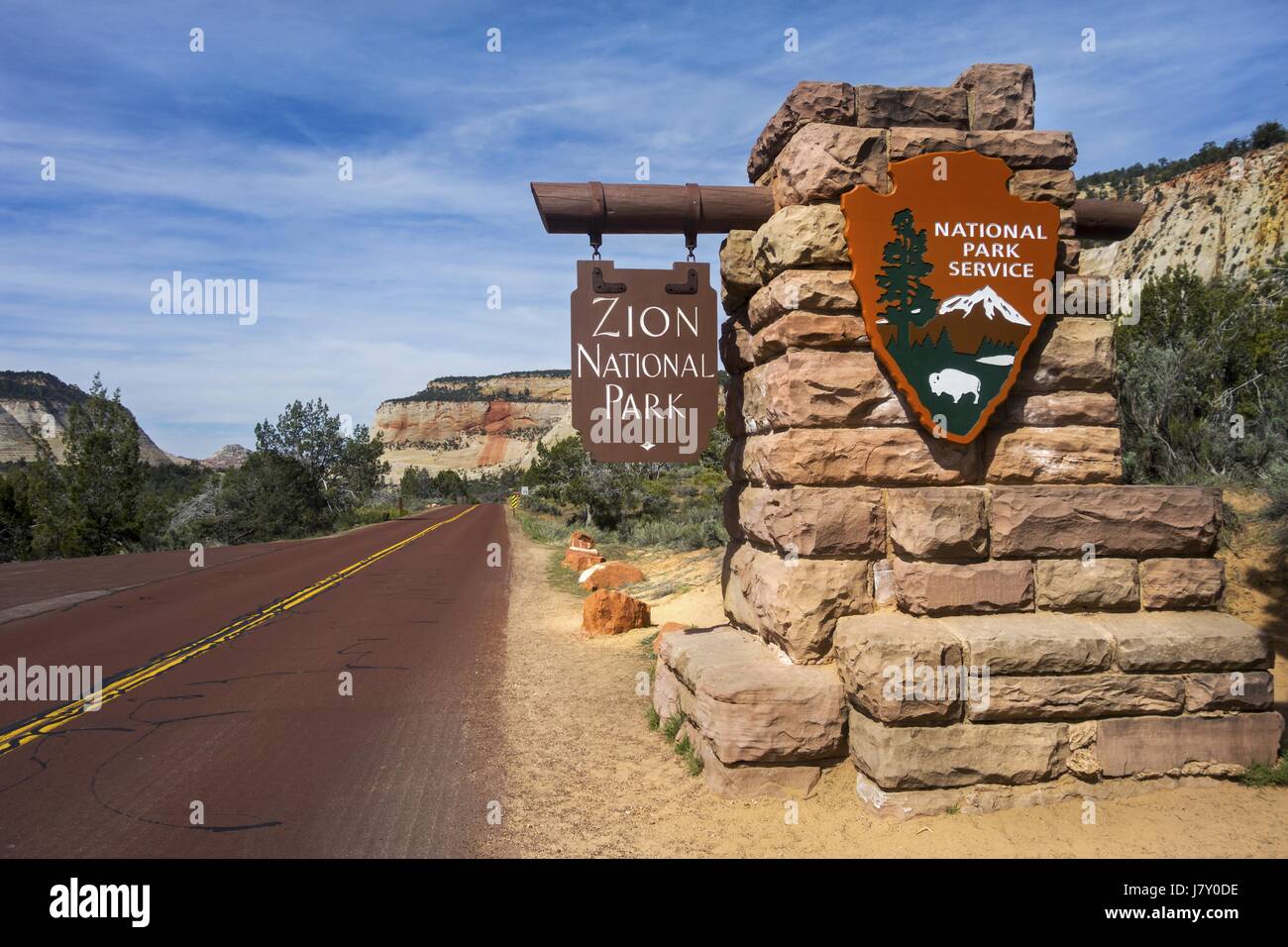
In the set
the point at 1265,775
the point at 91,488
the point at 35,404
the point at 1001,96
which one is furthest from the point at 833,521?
the point at 35,404

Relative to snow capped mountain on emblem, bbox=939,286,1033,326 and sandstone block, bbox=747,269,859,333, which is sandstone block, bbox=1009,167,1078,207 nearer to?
snow capped mountain on emblem, bbox=939,286,1033,326

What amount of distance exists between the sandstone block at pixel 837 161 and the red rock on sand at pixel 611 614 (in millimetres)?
6729

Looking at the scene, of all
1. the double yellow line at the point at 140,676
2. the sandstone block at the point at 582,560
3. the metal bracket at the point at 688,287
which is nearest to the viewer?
the metal bracket at the point at 688,287

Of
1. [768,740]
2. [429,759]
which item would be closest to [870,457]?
[768,740]

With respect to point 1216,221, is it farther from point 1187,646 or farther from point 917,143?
point 1187,646

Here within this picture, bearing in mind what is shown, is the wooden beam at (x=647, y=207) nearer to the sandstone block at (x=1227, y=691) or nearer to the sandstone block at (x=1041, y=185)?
the sandstone block at (x=1041, y=185)

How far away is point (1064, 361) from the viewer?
4629mm

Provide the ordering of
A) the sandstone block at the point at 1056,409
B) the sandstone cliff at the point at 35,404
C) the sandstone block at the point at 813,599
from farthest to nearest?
the sandstone cliff at the point at 35,404, the sandstone block at the point at 1056,409, the sandstone block at the point at 813,599

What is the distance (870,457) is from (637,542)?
16588 mm

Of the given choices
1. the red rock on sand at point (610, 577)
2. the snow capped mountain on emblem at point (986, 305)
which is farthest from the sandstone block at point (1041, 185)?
the red rock on sand at point (610, 577)

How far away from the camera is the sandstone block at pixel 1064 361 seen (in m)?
4.63

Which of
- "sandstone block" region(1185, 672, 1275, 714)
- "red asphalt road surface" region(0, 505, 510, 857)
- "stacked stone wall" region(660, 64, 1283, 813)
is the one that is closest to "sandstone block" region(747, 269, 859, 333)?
"stacked stone wall" region(660, 64, 1283, 813)

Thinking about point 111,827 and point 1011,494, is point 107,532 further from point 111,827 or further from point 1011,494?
point 1011,494

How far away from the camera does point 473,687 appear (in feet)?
25.6
